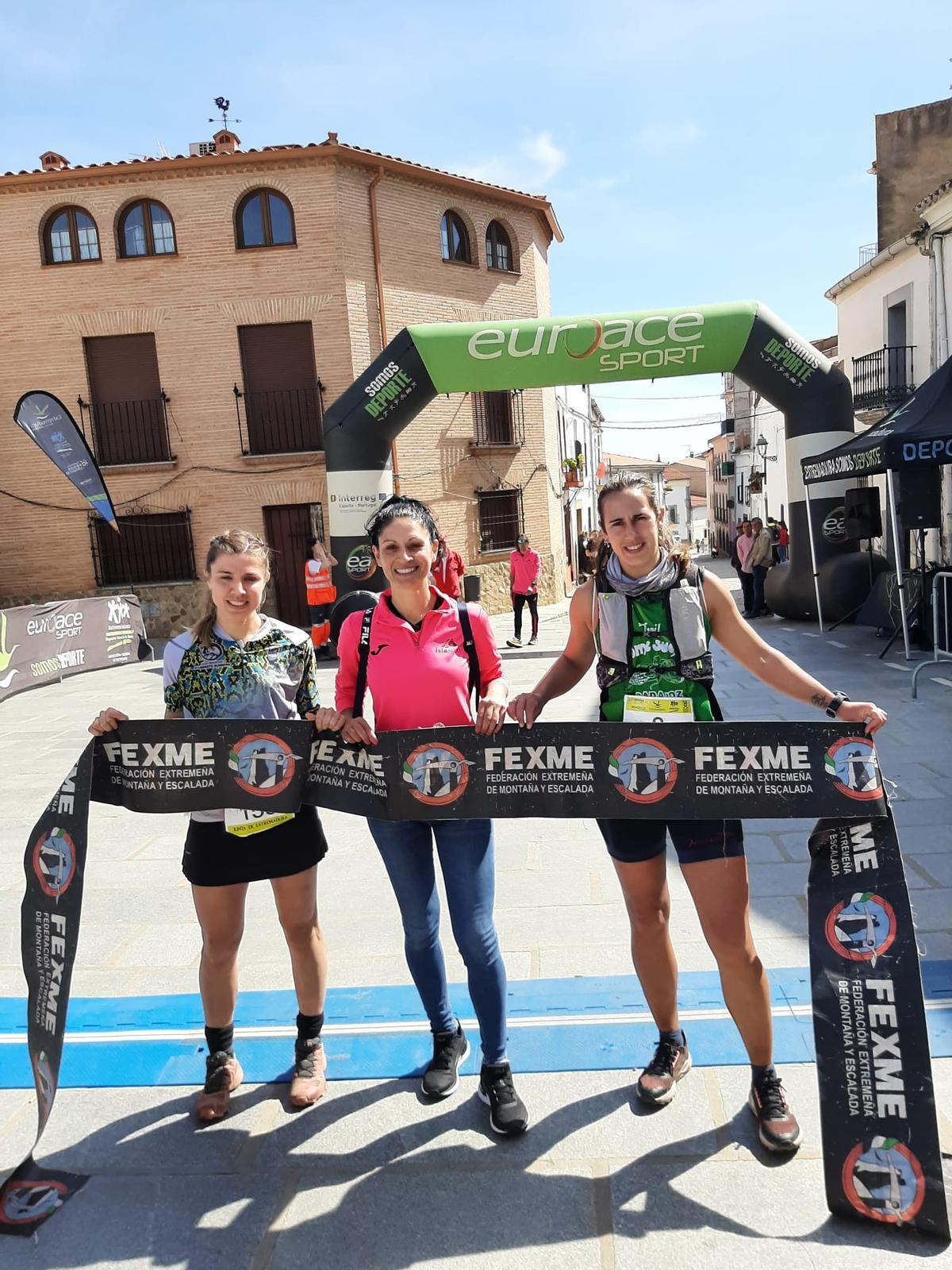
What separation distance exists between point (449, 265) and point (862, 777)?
18.0 meters

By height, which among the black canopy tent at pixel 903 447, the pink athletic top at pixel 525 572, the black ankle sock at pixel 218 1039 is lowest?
the black ankle sock at pixel 218 1039

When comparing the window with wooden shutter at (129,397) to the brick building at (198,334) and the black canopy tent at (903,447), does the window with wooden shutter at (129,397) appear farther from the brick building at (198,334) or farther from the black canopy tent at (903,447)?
the black canopy tent at (903,447)

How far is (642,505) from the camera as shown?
8.62 ft

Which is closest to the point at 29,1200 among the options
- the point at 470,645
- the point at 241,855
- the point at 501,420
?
the point at 241,855

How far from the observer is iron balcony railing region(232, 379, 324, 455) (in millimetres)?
17500

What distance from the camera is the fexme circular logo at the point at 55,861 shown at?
2.72 m

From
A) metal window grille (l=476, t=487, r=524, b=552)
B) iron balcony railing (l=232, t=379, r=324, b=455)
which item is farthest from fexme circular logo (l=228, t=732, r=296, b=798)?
metal window grille (l=476, t=487, r=524, b=552)

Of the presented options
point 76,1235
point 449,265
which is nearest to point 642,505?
point 76,1235

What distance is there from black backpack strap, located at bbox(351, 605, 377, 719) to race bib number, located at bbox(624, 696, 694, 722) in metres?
0.82

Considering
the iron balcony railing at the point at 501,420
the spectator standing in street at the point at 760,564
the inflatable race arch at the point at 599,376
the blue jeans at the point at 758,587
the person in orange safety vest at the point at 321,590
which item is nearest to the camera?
the inflatable race arch at the point at 599,376

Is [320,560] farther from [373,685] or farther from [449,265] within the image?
[373,685]

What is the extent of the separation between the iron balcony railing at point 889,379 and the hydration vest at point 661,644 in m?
17.5

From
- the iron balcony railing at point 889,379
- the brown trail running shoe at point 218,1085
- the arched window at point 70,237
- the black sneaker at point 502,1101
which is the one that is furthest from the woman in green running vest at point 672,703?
the arched window at point 70,237

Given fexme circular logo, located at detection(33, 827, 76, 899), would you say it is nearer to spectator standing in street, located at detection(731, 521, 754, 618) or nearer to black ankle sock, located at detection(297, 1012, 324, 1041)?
black ankle sock, located at detection(297, 1012, 324, 1041)
